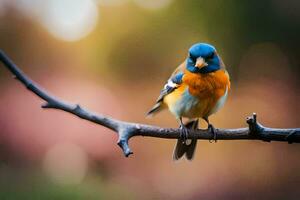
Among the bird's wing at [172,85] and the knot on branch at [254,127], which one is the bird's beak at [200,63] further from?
the knot on branch at [254,127]

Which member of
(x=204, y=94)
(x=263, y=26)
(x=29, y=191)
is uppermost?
(x=263, y=26)

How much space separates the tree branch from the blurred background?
374cm

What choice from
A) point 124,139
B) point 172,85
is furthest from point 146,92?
point 124,139

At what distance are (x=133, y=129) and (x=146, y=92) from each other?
568cm

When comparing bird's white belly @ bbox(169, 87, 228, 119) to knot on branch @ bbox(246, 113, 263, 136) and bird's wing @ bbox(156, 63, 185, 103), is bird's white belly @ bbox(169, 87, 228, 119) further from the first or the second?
knot on branch @ bbox(246, 113, 263, 136)

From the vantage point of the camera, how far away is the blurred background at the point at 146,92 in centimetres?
587

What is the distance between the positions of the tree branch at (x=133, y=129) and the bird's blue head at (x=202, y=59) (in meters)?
0.37

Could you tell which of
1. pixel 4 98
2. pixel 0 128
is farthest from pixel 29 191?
pixel 4 98

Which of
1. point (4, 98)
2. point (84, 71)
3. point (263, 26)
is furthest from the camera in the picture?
point (84, 71)

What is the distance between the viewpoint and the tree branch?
44.4 inches

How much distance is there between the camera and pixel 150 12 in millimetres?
6469

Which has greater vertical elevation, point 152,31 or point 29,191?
point 152,31

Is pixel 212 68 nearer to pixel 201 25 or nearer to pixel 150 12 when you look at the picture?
pixel 201 25

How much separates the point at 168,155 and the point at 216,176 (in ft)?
1.87
